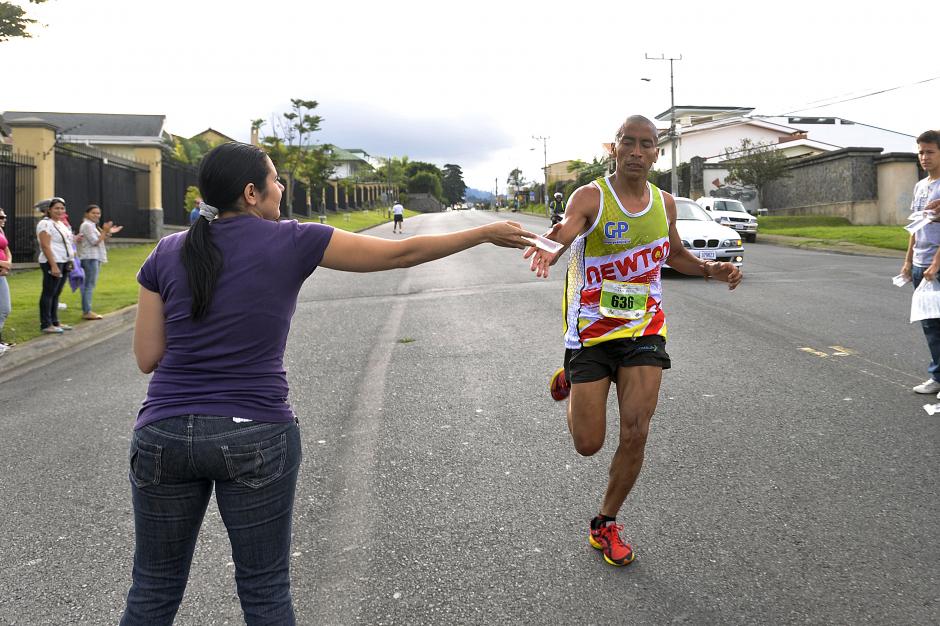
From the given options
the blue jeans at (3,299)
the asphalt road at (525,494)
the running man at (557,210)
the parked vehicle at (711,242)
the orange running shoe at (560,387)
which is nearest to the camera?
the asphalt road at (525,494)

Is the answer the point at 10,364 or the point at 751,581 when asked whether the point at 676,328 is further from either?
the point at 10,364

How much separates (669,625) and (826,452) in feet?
8.52

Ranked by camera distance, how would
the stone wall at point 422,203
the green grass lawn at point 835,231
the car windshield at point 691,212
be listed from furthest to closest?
the stone wall at point 422,203, the green grass lawn at point 835,231, the car windshield at point 691,212

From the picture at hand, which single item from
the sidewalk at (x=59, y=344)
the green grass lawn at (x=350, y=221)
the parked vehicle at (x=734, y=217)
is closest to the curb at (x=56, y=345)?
the sidewalk at (x=59, y=344)

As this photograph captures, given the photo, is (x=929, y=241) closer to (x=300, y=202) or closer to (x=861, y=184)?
(x=861, y=184)

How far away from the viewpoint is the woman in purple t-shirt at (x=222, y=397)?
2.31 meters

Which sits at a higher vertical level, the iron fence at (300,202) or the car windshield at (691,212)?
the iron fence at (300,202)

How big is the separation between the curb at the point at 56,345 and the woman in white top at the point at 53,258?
284mm

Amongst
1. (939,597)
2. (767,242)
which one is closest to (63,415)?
(939,597)

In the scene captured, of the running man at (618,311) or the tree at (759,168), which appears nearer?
the running man at (618,311)

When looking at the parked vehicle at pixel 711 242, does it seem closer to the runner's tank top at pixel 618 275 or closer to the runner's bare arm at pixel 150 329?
the runner's tank top at pixel 618 275

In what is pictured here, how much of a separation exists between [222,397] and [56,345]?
894 cm

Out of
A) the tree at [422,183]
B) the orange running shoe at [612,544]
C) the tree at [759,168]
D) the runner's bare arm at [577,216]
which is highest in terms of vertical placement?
the tree at [422,183]

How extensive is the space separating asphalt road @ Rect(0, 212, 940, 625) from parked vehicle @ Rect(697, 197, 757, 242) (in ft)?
66.1
